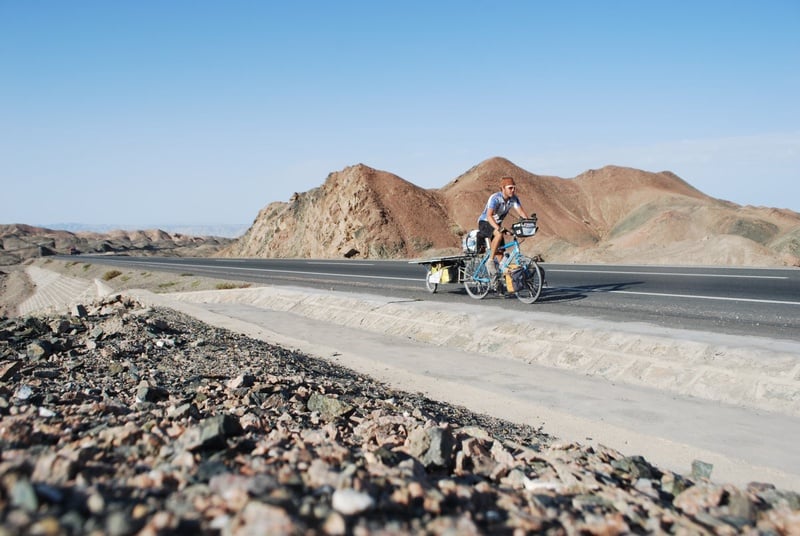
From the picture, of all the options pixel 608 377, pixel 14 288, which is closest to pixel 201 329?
pixel 608 377

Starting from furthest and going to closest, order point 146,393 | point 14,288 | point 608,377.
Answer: point 14,288, point 608,377, point 146,393

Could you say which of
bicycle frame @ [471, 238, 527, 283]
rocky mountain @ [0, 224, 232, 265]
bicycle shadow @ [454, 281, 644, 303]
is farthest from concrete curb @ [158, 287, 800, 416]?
rocky mountain @ [0, 224, 232, 265]

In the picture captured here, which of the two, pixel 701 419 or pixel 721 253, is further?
pixel 721 253

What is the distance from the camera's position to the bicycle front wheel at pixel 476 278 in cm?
1227

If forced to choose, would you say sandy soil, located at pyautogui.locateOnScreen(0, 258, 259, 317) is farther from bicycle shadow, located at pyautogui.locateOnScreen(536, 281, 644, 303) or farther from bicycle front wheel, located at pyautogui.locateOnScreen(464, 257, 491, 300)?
bicycle shadow, located at pyautogui.locateOnScreen(536, 281, 644, 303)

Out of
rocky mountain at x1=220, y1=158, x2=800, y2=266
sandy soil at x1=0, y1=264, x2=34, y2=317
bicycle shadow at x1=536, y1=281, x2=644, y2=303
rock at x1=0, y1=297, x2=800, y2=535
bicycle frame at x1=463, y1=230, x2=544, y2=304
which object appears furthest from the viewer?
sandy soil at x1=0, y1=264, x2=34, y2=317

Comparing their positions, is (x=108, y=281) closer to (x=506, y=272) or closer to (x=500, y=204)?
(x=506, y=272)

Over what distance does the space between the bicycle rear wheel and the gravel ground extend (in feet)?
18.4

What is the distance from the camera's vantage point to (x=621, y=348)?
7406 mm

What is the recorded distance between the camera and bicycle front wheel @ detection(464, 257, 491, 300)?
40.2 feet

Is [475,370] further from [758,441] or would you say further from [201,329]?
[201,329]

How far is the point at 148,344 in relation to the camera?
8680mm

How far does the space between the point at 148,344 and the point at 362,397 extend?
4.28 meters

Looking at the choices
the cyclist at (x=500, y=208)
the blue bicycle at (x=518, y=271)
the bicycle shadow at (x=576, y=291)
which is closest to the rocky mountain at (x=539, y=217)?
the bicycle shadow at (x=576, y=291)
